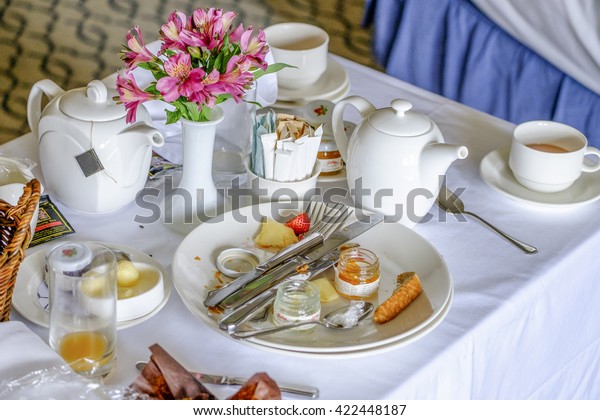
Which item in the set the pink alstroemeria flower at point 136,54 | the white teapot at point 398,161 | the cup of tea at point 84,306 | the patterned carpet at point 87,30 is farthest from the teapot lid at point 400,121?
the patterned carpet at point 87,30

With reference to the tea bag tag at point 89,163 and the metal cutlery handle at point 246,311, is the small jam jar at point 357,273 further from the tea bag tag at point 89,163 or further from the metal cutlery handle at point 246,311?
the tea bag tag at point 89,163

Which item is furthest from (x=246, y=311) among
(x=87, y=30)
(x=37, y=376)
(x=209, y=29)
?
(x=87, y=30)

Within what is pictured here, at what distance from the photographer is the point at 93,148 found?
1.15 metres

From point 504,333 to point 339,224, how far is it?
26 centimetres

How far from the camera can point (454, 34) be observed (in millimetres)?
1988

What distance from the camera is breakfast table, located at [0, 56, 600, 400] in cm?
95

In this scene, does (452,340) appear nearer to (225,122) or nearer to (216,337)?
(216,337)

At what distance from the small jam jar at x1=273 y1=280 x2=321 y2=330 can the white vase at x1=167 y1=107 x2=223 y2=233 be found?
243 millimetres

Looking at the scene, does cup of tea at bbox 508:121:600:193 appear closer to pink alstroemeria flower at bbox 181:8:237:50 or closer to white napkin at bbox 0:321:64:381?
pink alstroemeria flower at bbox 181:8:237:50

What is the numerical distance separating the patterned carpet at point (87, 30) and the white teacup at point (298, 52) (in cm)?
122

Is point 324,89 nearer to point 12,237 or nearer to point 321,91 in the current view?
point 321,91

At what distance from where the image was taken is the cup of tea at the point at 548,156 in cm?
125

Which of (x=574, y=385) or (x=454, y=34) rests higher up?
(x=454, y=34)
